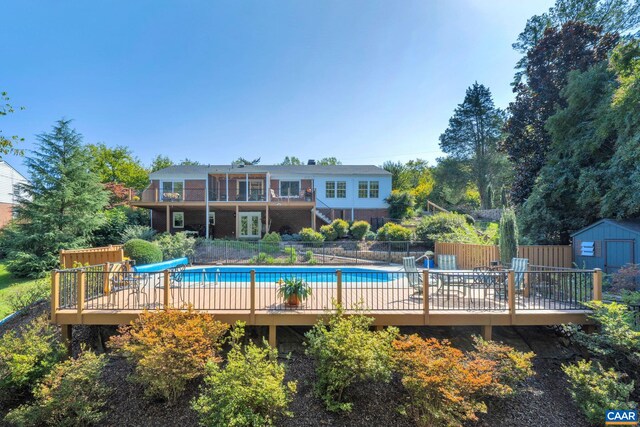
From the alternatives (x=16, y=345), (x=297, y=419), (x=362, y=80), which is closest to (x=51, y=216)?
(x=16, y=345)

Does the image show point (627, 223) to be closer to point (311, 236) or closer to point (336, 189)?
point (311, 236)

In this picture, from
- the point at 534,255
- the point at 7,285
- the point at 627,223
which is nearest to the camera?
the point at 627,223

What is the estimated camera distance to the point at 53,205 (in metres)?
14.4

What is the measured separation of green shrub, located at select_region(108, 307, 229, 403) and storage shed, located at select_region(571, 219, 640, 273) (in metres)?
11.3

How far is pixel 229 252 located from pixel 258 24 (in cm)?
1185

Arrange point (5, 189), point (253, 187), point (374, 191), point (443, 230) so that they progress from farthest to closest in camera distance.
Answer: point (374, 191), point (253, 187), point (5, 189), point (443, 230)

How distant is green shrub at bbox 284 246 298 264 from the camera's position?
14.4 metres

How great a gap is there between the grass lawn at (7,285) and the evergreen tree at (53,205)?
0.43 meters

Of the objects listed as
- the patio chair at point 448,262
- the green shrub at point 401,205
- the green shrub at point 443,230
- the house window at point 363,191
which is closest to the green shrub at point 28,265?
the patio chair at point 448,262

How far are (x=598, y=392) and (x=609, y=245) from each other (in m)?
7.25

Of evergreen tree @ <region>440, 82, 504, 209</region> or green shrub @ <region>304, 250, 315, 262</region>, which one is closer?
green shrub @ <region>304, 250, 315, 262</region>

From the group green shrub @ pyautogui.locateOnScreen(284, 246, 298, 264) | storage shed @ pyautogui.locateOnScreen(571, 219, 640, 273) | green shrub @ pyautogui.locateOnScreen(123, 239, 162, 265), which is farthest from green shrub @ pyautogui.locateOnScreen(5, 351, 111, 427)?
storage shed @ pyautogui.locateOnScreen(571, 219, 640, 273)

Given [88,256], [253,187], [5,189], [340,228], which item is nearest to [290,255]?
[340,228]

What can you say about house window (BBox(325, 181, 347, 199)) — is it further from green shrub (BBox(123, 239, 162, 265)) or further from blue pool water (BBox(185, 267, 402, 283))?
green shrub (BBox(123, 239, 162, 265))
